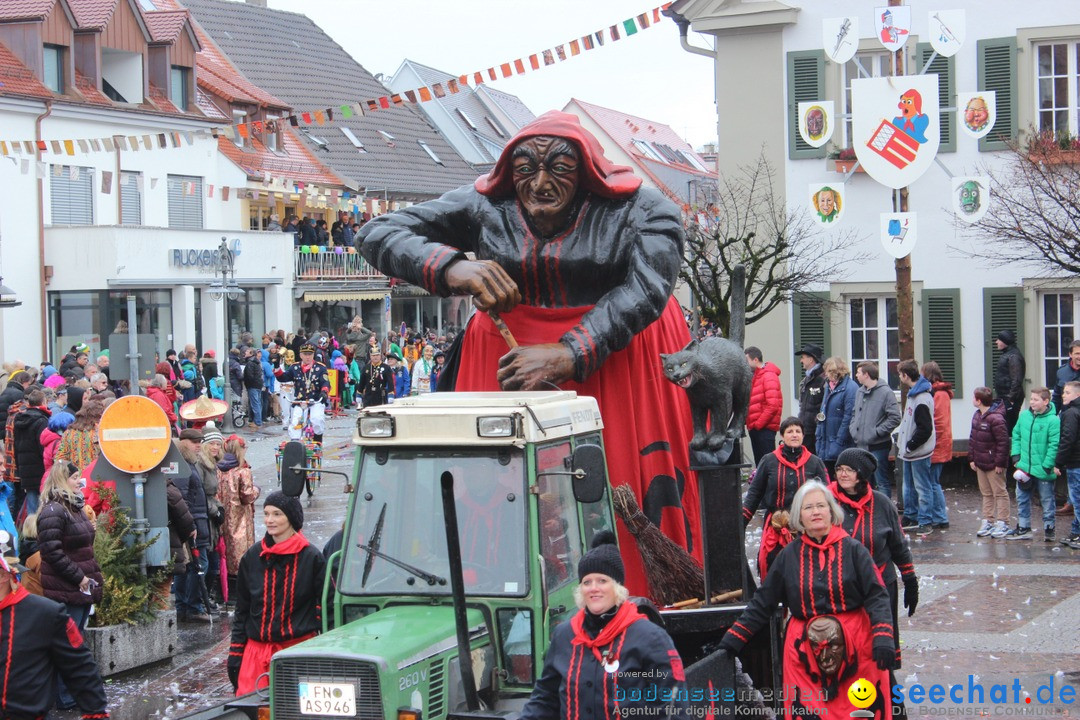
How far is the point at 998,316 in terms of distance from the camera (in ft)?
65.2

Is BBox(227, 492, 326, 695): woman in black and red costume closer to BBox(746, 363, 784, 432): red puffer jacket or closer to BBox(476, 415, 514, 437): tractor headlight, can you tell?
BBox(476, 415, 514, 437): tractor headlight

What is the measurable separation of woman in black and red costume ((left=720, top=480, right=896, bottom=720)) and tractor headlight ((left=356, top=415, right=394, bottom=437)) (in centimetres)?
191

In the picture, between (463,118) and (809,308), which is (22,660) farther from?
(463,118)

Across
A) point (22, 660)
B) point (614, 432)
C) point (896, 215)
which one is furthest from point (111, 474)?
point (896, 215)

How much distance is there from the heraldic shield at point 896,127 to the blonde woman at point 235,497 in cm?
719

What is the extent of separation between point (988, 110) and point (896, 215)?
1.47m

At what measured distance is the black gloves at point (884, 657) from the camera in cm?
636

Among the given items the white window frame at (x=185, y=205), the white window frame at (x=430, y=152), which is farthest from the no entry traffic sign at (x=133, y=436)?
the white window frame at (x=430, y=152)

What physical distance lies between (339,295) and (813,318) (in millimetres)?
21888

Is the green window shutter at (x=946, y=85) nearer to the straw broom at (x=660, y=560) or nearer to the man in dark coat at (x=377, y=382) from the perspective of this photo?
the man in dark coat at (x=377, y=382)

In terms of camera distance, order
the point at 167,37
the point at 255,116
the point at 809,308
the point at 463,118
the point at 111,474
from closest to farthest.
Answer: the point at 111,474
the point at 809,308
the point at 167,37
the point at 255,116
the point at 463,118

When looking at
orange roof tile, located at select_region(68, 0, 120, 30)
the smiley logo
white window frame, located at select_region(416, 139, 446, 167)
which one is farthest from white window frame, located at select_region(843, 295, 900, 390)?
white window frame, located at select_region(416, 139, 446, 167)

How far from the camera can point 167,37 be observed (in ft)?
109

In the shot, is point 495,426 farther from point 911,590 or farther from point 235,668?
point 911,590
